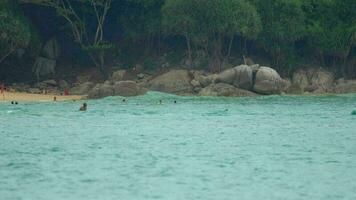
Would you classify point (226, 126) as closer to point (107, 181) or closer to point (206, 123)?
point (206, 123)

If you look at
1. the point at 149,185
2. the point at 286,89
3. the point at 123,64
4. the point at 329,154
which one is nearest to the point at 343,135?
the point at 329,154

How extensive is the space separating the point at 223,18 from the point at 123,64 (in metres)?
14.1

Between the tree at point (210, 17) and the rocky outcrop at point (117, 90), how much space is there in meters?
7.89

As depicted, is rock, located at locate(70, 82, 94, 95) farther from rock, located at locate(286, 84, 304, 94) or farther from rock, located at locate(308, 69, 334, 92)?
rock, located at locate(308, 69, 334, 92)

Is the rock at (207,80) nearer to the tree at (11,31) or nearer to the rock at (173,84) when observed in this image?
the rock at (173,84)

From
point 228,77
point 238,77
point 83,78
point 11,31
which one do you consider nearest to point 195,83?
point 228,77

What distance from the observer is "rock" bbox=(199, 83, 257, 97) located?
69.4m

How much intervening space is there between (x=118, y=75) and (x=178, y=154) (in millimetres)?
46690

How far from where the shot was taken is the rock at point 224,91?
69.4m

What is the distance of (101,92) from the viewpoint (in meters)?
67.2

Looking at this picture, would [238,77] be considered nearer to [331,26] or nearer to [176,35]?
[176,35]

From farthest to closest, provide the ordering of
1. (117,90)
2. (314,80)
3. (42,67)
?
(314,80) < (42,67) < (117,90)

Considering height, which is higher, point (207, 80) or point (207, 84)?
point (207, 80)

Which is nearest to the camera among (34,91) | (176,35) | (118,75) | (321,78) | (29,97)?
(29,97)
